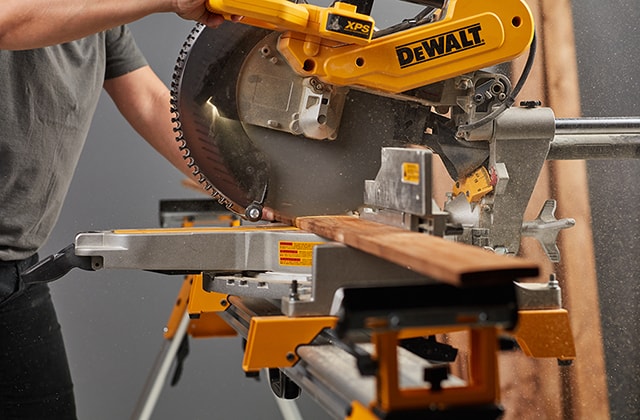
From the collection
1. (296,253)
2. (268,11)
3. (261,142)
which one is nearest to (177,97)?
(261,142)

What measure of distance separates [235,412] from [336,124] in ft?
6.50

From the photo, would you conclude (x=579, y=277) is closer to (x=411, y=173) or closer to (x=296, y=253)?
(x=296, y=253)

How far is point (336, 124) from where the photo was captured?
1649 mm

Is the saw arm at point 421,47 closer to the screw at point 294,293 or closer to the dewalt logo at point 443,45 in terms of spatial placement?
the dewalt logo at point 443,45

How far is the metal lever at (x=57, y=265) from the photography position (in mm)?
1500

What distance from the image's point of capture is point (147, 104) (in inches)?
93.8

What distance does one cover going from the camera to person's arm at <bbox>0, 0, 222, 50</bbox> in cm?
153

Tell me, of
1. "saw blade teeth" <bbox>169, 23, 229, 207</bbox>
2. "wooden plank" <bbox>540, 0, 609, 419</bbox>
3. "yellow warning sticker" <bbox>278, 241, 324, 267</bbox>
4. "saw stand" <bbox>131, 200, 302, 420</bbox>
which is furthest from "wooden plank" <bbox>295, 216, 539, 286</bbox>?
"saw stand" <bbox>131, 200, 302, 420</bbox>

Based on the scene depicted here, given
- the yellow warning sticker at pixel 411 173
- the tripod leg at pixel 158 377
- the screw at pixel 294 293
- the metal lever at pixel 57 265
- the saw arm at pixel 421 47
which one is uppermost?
the saw arm at pixel 421 47

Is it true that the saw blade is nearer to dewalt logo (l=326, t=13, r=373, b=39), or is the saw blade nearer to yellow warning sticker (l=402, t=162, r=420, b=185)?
dewalt logo (l=326, t=13, r=373, b=39)

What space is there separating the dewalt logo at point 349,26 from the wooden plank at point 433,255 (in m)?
0.36

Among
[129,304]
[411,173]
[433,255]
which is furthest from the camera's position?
[129,304]

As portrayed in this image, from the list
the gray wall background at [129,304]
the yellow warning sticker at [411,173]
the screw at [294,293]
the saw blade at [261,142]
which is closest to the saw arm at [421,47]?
the saw blade at [261,142]

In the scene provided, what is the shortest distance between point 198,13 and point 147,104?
0.94 m
